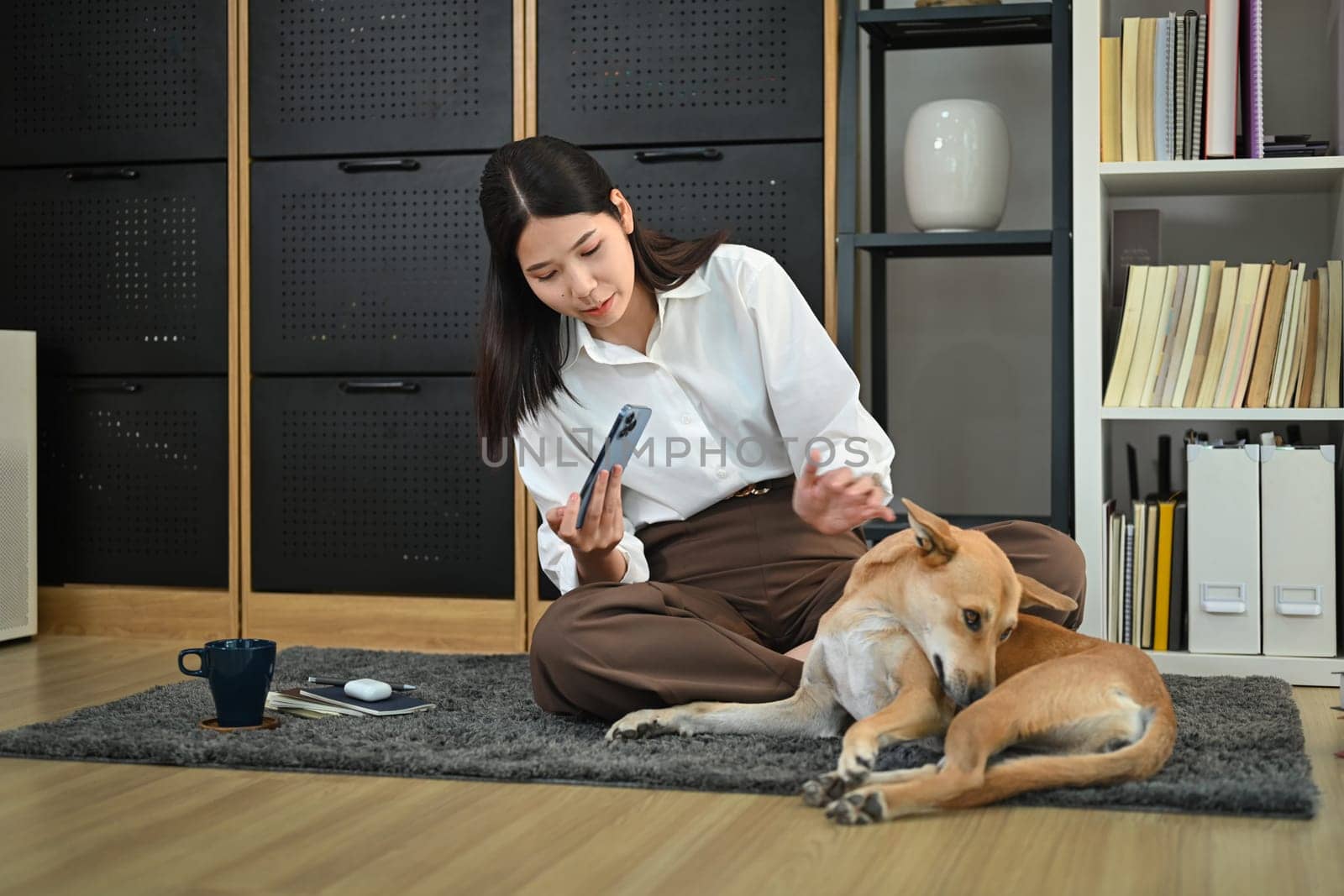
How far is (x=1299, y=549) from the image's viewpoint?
2.35m

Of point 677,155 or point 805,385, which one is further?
point 677,155

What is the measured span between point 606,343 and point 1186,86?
115 centimetres

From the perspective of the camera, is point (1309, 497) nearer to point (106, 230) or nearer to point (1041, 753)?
point (1041, 753)

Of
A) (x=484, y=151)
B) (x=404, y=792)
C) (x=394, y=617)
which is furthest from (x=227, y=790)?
(x=484, y=151)

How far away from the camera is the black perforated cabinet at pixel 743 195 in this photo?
256 centimetres

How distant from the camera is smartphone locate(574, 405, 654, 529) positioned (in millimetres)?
1708

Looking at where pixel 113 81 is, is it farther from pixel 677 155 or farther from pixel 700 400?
pixel 700 400

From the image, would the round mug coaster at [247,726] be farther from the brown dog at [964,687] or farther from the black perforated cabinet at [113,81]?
the black perforated cabinet at [113,81]

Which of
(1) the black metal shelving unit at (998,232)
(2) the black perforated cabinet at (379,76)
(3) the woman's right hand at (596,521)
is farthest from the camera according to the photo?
(2) the black perforated cabinet at (379,76)

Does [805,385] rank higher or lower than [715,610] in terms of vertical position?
higher

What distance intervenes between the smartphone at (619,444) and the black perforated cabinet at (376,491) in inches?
35.5

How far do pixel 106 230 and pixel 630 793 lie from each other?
193 cm

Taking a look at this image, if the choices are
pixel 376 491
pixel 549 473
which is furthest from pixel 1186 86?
pixel 376 491

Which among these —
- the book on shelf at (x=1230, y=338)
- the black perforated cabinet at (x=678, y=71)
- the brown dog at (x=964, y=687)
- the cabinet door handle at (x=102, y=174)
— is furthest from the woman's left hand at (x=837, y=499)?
the cabinet door handle at (x=102, y=174)
